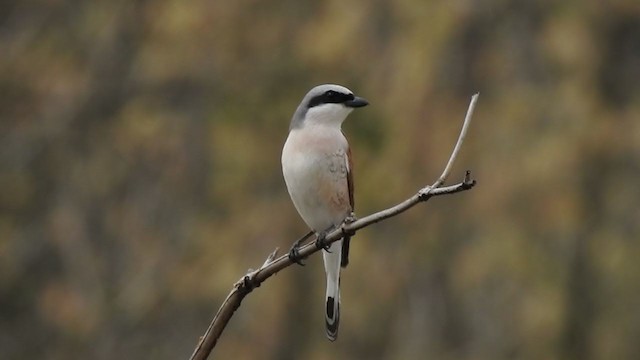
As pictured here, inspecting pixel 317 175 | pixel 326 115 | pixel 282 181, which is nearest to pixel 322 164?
pixel 317 175

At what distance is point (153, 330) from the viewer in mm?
12148

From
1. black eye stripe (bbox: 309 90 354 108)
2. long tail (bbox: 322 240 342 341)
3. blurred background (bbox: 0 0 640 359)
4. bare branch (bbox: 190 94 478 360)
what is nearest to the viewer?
bare branch (bbox: 190 94 478 360)

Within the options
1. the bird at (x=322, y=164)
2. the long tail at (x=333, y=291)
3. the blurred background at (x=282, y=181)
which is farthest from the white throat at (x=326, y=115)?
the blurred background at (x=282, y=181)

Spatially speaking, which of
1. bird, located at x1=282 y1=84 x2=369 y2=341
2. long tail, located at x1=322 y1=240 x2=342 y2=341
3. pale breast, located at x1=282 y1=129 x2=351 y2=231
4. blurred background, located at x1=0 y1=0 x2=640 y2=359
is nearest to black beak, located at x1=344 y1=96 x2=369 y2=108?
bird, located at x1=282 y1=84 x2=369 y2=341

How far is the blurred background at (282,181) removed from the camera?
11328 millimetres

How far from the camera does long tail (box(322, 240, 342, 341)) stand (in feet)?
13.7

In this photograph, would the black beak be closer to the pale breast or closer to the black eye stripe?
the black eye stripe

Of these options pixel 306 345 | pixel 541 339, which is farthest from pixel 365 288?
pixel 541 339

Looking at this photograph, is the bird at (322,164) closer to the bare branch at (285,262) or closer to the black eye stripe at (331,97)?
the black eye stripe at (331,97)

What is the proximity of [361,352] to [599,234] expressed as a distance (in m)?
2.61

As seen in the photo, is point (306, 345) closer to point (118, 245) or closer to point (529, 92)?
point (118, 245)

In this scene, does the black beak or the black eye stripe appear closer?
the black beak

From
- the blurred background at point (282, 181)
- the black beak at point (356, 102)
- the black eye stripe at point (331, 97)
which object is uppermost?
the black eye stripe at point (331, 97)

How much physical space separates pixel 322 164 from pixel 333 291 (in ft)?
1.57
